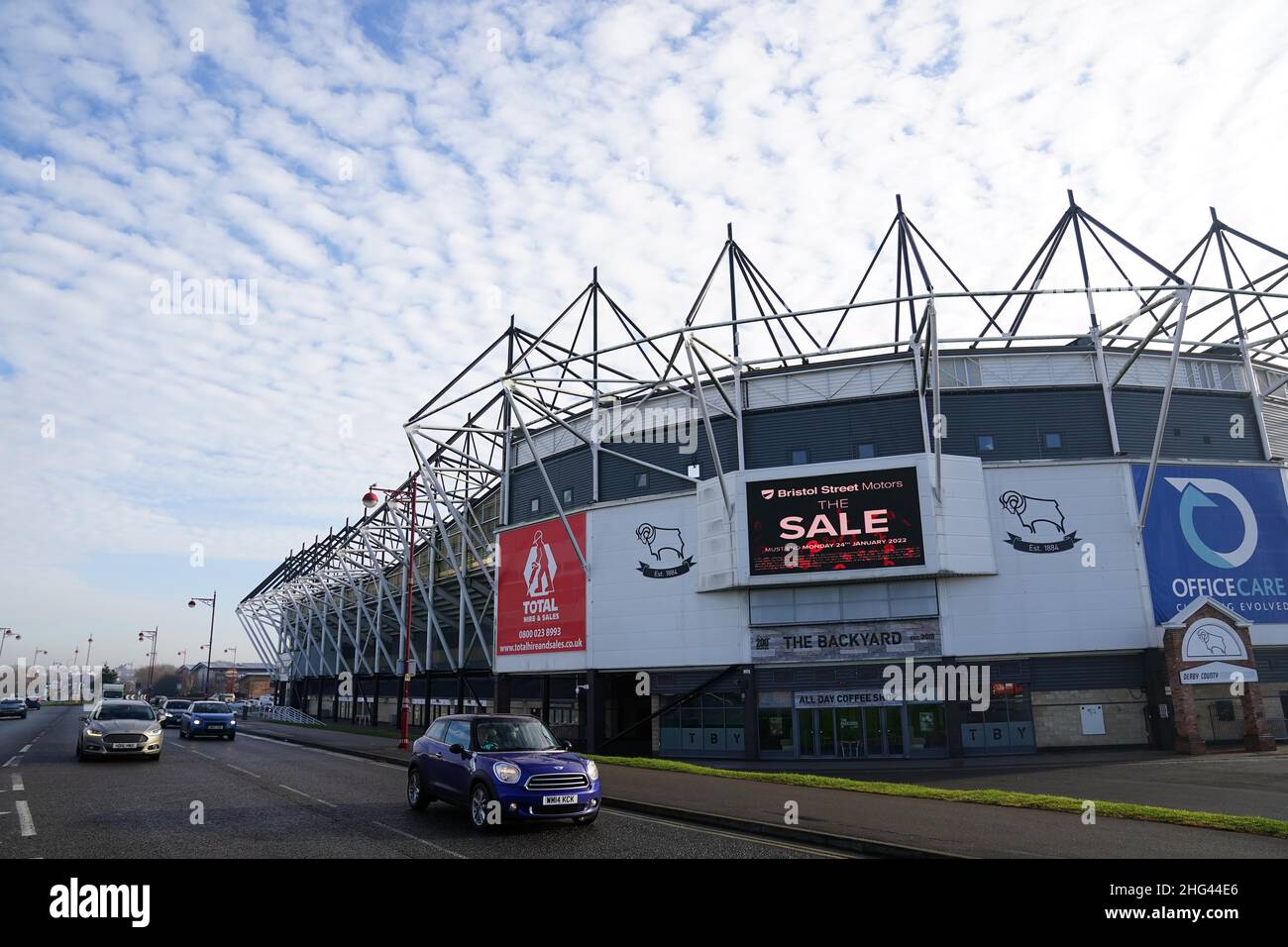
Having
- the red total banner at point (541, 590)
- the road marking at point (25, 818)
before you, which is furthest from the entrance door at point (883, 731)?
the road marking at point (25, 818)

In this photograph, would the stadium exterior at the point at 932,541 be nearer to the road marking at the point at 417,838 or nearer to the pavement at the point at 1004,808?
the pavement at the point at 1004,808

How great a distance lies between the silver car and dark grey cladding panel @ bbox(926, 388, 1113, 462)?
28.7 m

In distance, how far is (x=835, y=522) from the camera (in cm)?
3095

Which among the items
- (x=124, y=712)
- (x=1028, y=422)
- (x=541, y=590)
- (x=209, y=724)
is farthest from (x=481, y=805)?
(x=209, y=724)

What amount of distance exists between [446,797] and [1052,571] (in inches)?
994

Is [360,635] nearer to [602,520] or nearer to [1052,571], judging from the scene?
[602,520]

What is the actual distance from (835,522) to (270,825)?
→ 23.0 meters

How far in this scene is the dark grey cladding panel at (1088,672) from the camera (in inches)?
1176

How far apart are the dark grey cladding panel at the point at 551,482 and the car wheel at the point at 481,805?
2620 cm

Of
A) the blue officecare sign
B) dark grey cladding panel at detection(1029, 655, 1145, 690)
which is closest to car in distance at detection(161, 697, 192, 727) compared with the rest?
dark grey cladding panel at detection(1029, 655, 1145, 690)

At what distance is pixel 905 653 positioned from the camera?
30.4m

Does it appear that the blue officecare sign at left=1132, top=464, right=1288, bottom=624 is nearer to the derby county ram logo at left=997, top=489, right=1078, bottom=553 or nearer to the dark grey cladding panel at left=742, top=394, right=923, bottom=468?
the derby county ram logo at left=997, top=489, right=1078, bottom=553

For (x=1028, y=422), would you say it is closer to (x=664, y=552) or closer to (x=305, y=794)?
(x=664, y=552)
